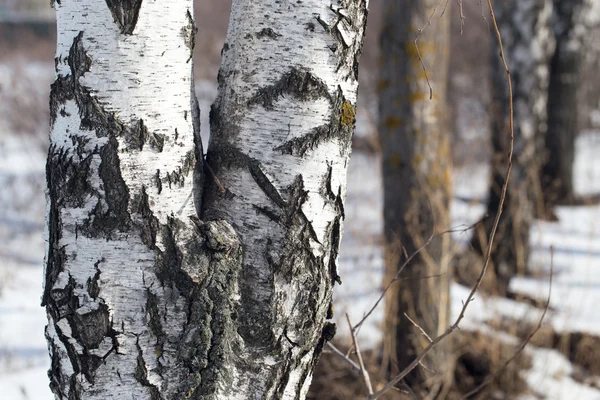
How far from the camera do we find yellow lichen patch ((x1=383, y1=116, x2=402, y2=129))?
2869 mm

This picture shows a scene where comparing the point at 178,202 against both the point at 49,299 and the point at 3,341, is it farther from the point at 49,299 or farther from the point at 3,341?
the point at 3,341

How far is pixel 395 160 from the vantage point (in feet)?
9.62


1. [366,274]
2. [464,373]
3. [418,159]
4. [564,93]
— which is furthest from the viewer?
[564,93]

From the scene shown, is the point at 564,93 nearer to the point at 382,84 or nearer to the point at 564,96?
the point at 564,96

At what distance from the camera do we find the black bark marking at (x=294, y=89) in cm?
109

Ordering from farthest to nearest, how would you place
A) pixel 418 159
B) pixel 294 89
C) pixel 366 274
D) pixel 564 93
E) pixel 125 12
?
pixel 564 93
pixel 366 274
pixel 418 159
pixel 294 89
pixel 125 12

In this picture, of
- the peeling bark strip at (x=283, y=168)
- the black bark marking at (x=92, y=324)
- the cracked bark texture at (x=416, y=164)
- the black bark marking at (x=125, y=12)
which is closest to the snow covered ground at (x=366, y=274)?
the cracked bark texture at (x=416, y=164)

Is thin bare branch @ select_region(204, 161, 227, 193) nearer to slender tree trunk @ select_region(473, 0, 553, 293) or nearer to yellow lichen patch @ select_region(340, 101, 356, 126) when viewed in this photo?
yellow lichen patch @ select_region(340, 101, 356, 126)

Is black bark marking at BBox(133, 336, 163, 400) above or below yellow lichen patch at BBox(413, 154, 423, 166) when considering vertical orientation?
below

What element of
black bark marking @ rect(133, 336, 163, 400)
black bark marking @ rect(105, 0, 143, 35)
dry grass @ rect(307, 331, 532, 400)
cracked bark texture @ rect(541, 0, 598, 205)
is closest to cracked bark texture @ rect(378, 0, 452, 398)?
dry grass @ rect(307, 331, 532, 400)

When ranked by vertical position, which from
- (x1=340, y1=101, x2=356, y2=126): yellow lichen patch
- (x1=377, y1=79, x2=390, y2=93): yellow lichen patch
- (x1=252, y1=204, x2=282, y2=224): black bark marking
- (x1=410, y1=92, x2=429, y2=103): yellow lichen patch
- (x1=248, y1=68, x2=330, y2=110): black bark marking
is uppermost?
(x1=377, y1=79, x2=390, y2=93): yellow lichen patch

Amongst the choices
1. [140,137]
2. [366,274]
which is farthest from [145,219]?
[366,274]

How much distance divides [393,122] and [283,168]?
6.14ft

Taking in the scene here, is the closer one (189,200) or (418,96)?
(189,200)
